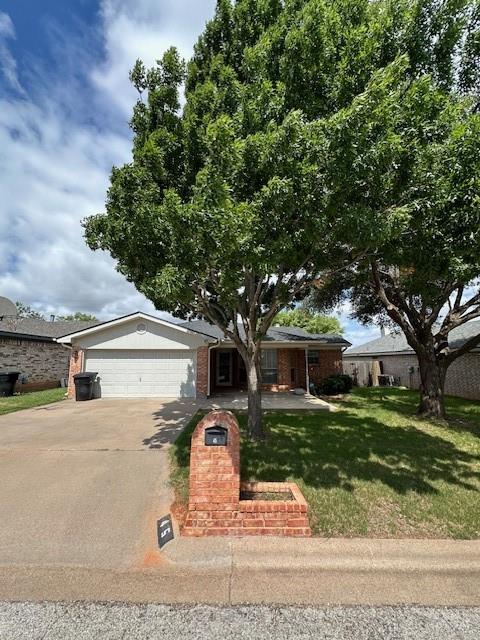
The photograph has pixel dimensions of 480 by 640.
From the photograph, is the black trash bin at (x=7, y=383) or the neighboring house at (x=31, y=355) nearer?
the black trash bin at (x=7, y=383)

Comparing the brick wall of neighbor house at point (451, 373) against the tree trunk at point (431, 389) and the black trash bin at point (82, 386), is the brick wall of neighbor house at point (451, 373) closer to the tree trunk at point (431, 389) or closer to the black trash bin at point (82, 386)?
the tree trunk at point (431, 389)

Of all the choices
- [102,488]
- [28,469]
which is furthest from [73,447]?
[102,488]

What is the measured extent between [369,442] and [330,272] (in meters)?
3.95

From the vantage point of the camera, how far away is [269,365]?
1642 centimetres

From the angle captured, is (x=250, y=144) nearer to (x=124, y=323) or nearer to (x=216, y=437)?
(x=216, y=437)

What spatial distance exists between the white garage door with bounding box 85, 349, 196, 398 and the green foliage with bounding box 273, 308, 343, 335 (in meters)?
30.4

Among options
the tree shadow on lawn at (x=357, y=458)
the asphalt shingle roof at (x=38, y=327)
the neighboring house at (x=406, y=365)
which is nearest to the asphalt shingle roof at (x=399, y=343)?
the neighboring house at (x=406, y=365)

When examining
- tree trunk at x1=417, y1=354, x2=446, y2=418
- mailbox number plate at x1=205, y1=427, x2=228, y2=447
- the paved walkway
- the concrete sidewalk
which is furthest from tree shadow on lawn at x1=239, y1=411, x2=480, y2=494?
the paved walkway

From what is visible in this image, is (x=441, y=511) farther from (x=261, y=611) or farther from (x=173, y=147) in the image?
(x=173, y=147)

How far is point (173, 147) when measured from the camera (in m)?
6.08

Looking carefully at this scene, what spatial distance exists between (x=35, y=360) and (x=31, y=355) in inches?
16.2

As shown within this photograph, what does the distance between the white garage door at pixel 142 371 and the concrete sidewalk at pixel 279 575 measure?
34.9 ft

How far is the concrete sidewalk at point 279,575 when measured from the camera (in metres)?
2.81

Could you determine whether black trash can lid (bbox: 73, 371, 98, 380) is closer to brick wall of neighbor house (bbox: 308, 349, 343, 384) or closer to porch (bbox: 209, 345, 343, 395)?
porch (bbox: 209, 345, 343, 395)
